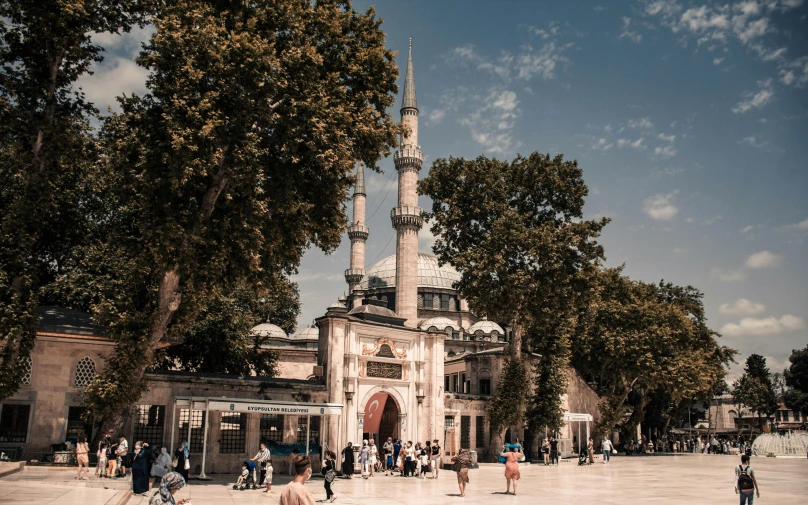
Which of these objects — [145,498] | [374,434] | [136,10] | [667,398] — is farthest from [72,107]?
[667,398]

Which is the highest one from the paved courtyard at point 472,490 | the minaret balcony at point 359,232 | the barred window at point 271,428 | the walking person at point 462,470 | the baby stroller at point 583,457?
the minaret balcony at point 359,232

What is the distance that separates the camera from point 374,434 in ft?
90.4

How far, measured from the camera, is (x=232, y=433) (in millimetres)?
22750

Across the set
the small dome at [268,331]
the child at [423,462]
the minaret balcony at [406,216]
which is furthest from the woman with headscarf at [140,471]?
the minaret balcony at [406,216]

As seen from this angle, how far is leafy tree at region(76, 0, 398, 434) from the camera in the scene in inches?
722

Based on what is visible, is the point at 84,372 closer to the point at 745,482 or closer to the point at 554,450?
the point at 745,482

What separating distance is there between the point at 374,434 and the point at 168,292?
1175 cm

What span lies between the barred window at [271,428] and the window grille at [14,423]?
7531 millimetres

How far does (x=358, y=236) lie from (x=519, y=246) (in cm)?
3633

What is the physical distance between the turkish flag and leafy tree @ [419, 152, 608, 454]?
6.82 meters

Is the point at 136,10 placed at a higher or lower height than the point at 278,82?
higher

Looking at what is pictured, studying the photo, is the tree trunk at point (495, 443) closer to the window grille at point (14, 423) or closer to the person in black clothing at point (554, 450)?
the person in black clothing at point (554, 450)

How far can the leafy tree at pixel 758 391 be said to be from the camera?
6850 centimetres

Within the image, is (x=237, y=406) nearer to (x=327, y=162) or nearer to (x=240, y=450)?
(x=240, y=450)
